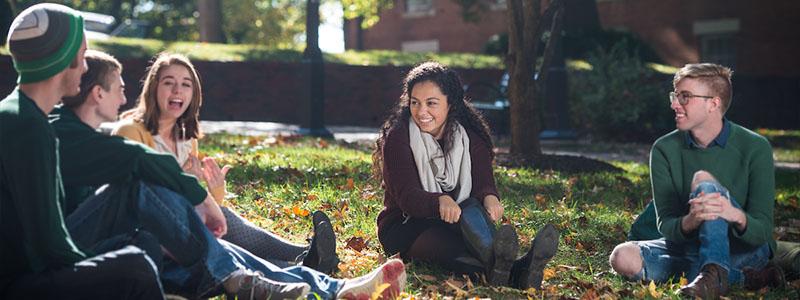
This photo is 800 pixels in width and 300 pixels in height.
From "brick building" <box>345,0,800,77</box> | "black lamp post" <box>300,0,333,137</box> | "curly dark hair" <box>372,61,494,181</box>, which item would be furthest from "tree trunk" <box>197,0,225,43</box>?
"curly dark hair" <box>372,61,494,181</box>

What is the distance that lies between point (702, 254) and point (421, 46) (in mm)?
30332

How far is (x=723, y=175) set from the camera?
5609 mm

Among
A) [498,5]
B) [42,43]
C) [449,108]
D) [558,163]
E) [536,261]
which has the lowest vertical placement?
[558,163]

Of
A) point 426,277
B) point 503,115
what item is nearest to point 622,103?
point 503,115

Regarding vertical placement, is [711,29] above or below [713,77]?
below

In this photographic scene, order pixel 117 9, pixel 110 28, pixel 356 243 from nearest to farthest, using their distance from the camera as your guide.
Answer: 1. pixel 356 243
2. pixel 110 28
3. pixel 117 9

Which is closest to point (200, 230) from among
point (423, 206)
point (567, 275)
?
point (423, 206)

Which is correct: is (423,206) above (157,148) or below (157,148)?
below

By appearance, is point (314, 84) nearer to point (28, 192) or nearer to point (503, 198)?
point (503, 198)

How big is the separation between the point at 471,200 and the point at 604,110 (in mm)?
13604

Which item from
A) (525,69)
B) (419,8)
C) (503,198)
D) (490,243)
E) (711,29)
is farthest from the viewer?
(419,8)

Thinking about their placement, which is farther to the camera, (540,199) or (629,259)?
(540,199)

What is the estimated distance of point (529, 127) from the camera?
1159 cm

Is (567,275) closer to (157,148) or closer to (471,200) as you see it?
(471,200)
